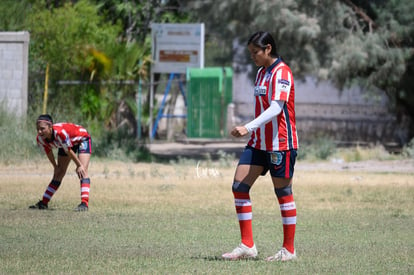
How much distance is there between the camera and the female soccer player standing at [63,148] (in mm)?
11695

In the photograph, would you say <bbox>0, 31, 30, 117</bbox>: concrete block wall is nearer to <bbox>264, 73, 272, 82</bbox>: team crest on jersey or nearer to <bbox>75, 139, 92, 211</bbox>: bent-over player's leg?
<bbox>75, 139, 92, 211</bbox>: bent-over player's leg

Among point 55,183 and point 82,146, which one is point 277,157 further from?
→ point 55,183

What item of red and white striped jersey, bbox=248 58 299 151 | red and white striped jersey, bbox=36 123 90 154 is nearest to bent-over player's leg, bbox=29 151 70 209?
red and white striped jersey, bbox=36 123 90 154

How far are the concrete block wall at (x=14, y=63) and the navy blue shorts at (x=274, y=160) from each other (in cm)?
1418

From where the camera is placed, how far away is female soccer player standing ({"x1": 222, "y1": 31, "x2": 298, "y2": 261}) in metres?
7.84

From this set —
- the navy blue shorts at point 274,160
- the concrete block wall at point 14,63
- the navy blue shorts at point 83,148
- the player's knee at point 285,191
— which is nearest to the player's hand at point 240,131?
the navy blue shorts at point 274,160

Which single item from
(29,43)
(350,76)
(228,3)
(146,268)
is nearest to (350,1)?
(350,76)

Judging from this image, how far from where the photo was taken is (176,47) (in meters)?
28.0

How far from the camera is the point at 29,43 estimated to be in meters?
22.6

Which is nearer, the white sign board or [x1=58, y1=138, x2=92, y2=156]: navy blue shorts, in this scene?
[x1=58, y1=138, x2=92, y2=156]: navy blue shorts

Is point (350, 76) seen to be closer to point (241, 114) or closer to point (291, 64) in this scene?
point (291, 64)

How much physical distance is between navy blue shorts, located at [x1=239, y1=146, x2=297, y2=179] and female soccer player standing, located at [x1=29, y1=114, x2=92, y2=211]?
4.32 m

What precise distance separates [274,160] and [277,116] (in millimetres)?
422

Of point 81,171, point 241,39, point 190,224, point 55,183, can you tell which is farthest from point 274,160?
point 241,39
